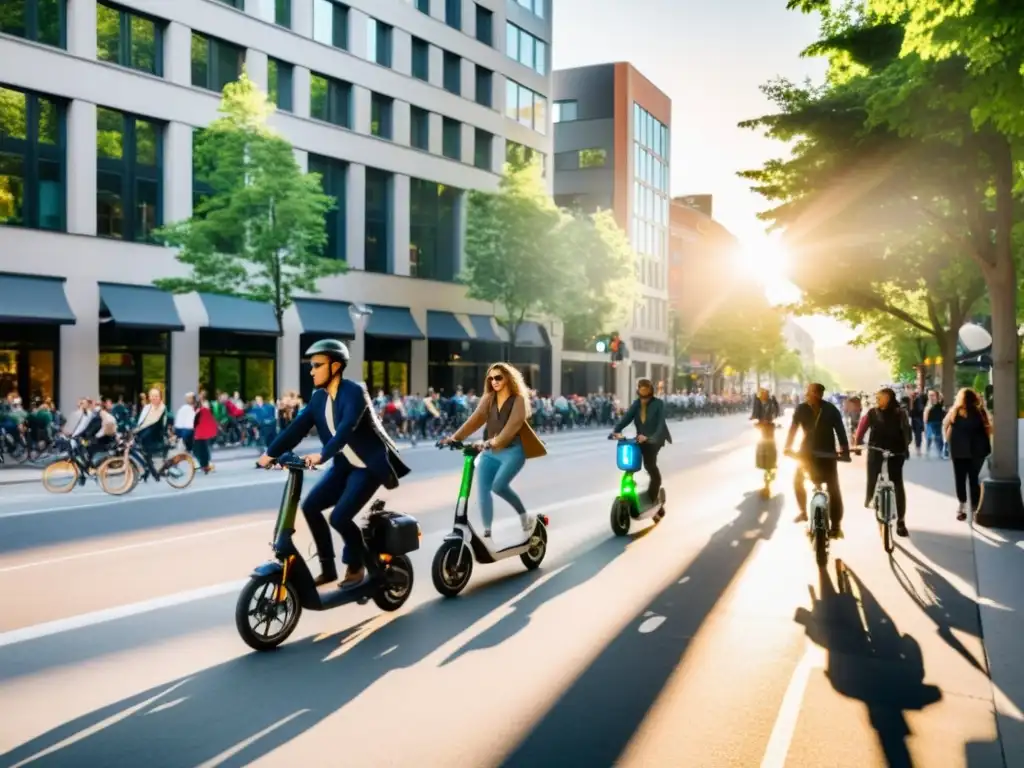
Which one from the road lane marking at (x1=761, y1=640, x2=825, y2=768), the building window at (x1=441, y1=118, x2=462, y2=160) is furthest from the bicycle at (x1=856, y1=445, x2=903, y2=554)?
the building window at (x1=441, y1=118, x2=462, y2=160)

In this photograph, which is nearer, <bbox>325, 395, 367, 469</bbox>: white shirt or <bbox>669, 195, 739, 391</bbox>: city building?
<bbox>325, 395, 367, 469</bbox>: white shirt

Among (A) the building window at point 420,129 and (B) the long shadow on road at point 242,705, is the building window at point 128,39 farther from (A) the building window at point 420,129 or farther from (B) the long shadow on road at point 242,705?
(B) the long shadow on road at point 242,705

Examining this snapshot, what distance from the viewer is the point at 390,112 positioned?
39.7 m

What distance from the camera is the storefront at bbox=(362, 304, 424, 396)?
38.3 m

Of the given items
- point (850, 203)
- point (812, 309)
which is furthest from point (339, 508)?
point (812, 309)

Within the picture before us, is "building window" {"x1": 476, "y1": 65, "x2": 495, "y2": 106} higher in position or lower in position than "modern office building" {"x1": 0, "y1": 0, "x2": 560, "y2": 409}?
higher

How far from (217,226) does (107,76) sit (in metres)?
5.91

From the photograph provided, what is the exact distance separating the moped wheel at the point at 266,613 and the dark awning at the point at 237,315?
25.2m

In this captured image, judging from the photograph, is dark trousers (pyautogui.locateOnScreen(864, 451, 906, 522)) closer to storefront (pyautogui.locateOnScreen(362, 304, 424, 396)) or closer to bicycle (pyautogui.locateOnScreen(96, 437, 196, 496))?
bicycle (pyautogui.locateOnScreen(96, 437, 196, 496))

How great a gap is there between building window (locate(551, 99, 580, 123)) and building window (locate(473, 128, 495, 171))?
25718 millimetres

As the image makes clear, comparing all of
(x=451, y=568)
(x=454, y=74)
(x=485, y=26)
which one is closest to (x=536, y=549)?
(x=451, y=568)

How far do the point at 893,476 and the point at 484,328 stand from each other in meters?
34.0

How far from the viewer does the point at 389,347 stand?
3978 centimetres

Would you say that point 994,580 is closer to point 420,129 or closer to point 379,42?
point 379,42
